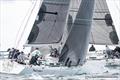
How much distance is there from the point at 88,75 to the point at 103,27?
8093 millimetres

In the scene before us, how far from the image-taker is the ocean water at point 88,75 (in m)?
26.3

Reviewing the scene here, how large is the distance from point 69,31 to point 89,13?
1.67 meters

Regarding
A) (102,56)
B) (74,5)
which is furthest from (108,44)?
(74,5)

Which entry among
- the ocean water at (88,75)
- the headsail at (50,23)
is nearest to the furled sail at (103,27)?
the ocean water at (88,75)

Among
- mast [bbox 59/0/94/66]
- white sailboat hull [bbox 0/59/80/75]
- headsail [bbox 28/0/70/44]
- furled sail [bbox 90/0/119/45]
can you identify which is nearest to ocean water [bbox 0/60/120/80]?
white sailboat hull [bbox 0/59/80/75]

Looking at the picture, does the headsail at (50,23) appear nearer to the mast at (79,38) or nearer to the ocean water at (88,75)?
the mast at (79,38)

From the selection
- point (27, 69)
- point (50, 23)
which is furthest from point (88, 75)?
point (50, 23)

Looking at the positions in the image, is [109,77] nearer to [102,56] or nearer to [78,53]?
[78,53]

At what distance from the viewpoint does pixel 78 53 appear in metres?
28.7

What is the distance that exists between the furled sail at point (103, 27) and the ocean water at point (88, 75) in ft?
11.4

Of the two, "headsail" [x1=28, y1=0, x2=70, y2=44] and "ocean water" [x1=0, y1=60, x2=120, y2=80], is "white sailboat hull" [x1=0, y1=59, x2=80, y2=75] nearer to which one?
"ocean water" [x1=0, y1=60, x2=120, y2=80]

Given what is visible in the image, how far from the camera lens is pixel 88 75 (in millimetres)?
27812

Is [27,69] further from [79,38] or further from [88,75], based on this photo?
[79,38]

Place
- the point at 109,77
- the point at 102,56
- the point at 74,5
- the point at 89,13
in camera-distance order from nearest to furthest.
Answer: the point at 109,77 < the point at 89,13 < the point at 74,5 < the point at 102,56
